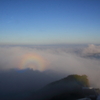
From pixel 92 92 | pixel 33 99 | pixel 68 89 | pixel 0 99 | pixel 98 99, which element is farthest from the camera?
pixel 0 99

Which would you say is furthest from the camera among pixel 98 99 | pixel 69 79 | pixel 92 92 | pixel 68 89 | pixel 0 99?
pixel 0 99

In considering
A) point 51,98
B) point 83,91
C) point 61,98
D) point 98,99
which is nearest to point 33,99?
point 51,98

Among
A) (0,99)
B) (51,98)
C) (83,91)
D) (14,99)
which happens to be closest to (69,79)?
(51,98)

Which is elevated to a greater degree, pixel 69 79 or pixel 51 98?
pixel 69 79

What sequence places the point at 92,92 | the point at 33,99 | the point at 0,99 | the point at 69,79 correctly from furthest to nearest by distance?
the point at 0,99, the point at 69,79, the point at 33,99, the point at 92,92

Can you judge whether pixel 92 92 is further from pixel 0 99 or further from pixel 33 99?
pixel 0 99

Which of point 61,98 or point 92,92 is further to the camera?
point 61,98

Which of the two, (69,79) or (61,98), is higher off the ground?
(69,79)

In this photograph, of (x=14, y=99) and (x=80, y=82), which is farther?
(x=14, y=99)

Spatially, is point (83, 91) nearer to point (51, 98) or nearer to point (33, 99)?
point (51, 98)
